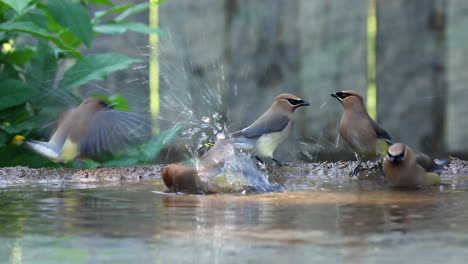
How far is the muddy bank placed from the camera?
553 centimetres

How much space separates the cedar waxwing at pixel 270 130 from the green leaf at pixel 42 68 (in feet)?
5.46

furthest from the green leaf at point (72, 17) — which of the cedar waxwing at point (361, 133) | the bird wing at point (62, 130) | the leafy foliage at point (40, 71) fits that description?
the cedar waxwing at point (361, 133)

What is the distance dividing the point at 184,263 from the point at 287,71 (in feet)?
15.6

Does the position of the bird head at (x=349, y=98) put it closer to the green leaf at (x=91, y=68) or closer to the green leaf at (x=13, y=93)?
the green leaf at (x=91, y=68)

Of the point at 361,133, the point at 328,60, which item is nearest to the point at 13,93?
the point at 328,60

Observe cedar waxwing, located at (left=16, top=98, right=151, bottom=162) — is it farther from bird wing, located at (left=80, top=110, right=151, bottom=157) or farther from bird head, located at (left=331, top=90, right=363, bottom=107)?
bird head, located at (left=331, top=90, right=363, bottom=107)

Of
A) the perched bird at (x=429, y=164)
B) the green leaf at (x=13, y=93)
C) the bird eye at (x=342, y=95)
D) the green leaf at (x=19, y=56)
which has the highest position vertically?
the green leaf at (x=19, y=56)

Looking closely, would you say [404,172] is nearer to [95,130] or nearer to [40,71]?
[95,130]

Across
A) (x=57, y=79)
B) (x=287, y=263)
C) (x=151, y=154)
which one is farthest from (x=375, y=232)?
(x=57, y=79)

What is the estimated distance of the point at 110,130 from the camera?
227 inches

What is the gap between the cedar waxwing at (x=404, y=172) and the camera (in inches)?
201

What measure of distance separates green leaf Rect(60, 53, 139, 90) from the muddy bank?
3.92 feet

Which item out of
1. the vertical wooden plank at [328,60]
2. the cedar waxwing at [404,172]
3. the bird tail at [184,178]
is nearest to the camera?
the bird tail at [184,178]

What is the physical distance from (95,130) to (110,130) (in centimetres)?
11
